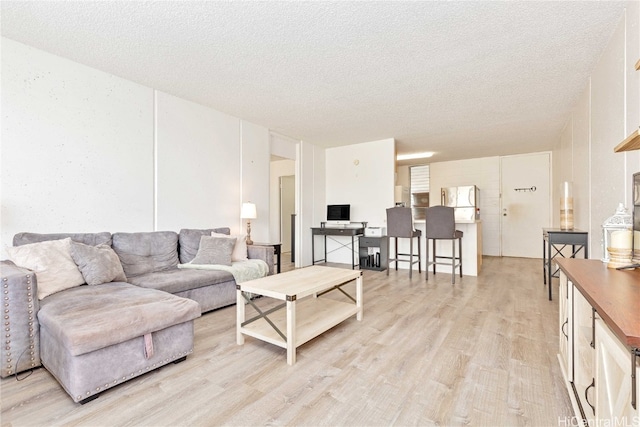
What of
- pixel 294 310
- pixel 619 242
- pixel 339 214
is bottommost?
pixel 294 310

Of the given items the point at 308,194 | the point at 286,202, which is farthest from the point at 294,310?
the point at 286,202

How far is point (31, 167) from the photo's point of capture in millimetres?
2537

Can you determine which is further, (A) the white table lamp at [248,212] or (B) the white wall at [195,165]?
(A) the white table lamp at [248,212]

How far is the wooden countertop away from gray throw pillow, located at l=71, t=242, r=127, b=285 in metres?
3.09

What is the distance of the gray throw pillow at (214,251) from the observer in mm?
3342

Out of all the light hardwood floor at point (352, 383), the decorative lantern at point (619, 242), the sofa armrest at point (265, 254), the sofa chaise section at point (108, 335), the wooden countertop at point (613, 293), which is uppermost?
the decorative lantern at point (619, 242)

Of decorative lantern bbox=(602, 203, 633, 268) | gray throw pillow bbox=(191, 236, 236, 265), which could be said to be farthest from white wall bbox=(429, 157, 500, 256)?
gray throw pillow bbox=(191, 236, 236, 265)

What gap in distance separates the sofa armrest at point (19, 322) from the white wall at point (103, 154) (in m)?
0.94

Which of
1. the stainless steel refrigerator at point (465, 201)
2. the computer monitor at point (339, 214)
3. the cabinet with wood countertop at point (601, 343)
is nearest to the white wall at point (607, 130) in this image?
the cabinet with wood countertop at point (601, 343)

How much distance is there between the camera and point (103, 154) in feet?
Answer: 9.80

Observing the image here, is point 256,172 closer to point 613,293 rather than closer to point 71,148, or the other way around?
point 71,148

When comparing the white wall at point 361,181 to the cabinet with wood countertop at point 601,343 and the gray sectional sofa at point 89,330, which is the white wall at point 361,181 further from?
the gray sectional sofa at point 89,330

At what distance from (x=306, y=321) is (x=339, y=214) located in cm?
370

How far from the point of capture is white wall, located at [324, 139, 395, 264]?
18.4ft
